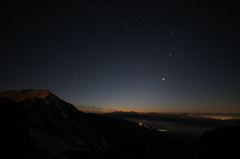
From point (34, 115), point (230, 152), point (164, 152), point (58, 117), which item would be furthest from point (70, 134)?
point (230, 152)

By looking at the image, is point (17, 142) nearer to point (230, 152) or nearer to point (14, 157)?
point (14, 157)

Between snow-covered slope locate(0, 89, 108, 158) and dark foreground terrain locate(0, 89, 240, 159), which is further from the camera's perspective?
snow-covered slope locate(0, 89, 108, 158)

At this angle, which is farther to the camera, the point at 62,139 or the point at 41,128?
the point at 62,139

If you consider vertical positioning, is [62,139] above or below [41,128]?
below

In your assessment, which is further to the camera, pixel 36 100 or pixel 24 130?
pixel 36 100

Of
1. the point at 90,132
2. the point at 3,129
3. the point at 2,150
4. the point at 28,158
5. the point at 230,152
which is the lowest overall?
the point at 90,132

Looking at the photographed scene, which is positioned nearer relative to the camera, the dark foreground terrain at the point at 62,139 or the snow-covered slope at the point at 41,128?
the dark foreground terrain at the point at 62,139
